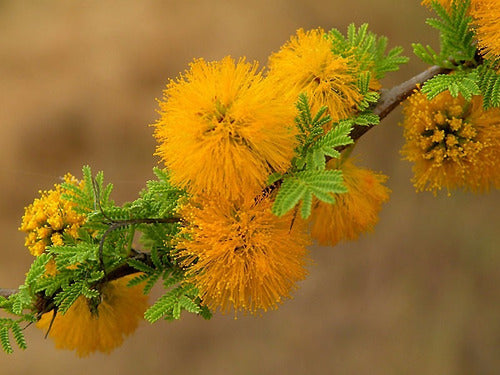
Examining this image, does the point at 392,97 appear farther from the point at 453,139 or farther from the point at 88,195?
the point at 88,195

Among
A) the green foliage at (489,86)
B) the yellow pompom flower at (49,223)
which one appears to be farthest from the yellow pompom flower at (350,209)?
the yellow pompom flower at (49,223)

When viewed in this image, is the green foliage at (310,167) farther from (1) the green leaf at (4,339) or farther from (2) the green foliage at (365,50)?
(1) the green leaf at (4,339)

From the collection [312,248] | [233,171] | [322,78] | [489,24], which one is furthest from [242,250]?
[312,248]

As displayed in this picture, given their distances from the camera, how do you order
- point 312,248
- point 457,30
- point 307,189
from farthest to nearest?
point 312,248 → point 457,30 → point 307,189

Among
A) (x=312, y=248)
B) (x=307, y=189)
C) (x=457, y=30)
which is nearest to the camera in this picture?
(x=307, y=189)

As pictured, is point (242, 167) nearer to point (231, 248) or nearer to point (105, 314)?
point (231, 248)

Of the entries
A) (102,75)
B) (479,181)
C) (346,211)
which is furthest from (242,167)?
(102,75)

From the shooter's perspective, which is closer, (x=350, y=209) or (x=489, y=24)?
(x=489, y=24)
